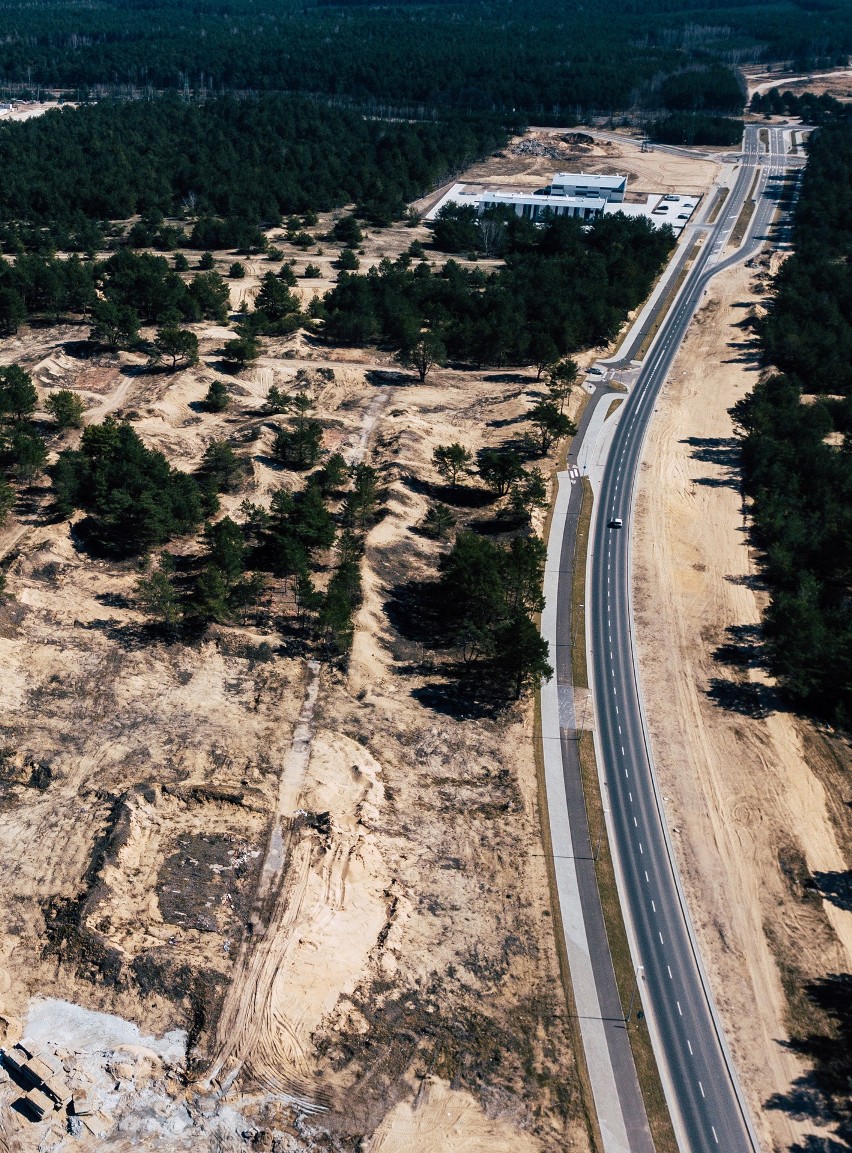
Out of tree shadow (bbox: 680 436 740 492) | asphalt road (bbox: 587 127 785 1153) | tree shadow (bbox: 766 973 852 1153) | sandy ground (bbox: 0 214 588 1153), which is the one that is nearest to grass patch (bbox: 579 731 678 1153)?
asphalt road (bbox: 587 127 785 1153)

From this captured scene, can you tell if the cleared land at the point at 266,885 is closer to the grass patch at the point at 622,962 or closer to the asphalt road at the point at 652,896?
the grass patch at the point at 622,962

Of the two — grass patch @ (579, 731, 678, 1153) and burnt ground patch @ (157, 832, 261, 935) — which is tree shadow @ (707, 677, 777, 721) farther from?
burnt ground patch @ (157, 832, 261, 935)

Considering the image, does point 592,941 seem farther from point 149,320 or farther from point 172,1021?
point 149,320

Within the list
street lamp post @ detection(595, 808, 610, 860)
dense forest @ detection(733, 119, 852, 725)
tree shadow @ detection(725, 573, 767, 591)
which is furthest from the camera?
tree shadow @ detection(725, 573, 767, 591)

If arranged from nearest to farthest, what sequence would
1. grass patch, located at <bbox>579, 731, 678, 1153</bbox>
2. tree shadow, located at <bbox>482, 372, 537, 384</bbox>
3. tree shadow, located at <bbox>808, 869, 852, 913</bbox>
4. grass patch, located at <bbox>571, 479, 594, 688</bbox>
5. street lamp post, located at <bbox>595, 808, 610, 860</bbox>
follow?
grass patch, located at <bbox>579, 731, 678, 1153</bbox>, tree shadow, located at <bbox>808, 869, 852, 913</bbox>, street lamp post, located at <bbox>595, 808, 610, 860</bbox>, grass patch, located at <bbox>571, 479, 594, 688</bbox>, tree shadow, located at <bbox>482, 372, 537, 384</bbox>

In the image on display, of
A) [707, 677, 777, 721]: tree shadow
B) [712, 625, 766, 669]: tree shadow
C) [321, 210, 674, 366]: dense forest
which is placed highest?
[321, 210, 674, 366]: dense forest

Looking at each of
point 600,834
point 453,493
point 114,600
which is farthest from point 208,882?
point 453,493
